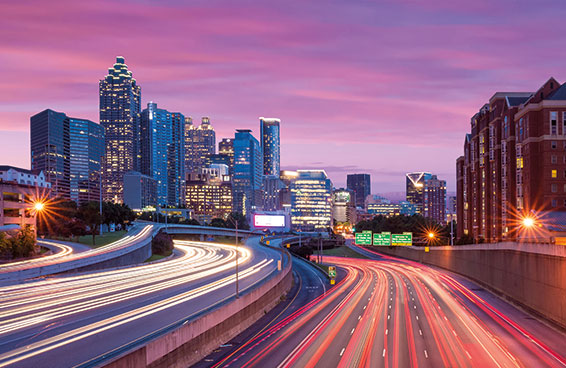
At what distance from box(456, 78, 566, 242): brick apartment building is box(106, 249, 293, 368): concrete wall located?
6395 cm

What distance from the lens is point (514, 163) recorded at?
11112 cm

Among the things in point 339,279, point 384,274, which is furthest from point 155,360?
point 384,274

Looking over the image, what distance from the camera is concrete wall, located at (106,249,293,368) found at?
2634 centimetres

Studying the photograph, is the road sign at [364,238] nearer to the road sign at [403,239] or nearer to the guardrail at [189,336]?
the road sign at [403,239]

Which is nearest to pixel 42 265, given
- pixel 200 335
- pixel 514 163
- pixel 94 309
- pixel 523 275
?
pixel 94 309

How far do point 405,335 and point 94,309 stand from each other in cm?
2383

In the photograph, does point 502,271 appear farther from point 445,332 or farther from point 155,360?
point 155,360

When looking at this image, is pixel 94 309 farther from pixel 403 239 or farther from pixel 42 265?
pixel 403 239

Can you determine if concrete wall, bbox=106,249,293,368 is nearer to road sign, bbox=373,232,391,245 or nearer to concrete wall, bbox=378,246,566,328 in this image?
concrete wall, bbox=378,246,566,328

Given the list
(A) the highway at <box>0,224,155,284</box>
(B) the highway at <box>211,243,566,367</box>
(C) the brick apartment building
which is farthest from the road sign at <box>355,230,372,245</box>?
(A) the highway at <box>0,224,155,284</box>

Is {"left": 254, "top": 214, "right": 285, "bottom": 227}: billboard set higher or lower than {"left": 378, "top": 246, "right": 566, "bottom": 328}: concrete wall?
higher

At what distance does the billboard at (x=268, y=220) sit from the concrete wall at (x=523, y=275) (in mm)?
44902

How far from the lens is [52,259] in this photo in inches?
2704

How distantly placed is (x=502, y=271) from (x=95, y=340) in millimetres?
51257
